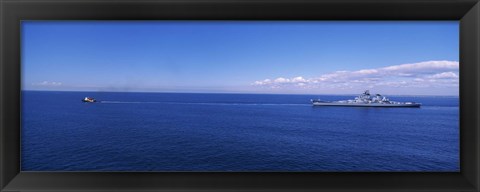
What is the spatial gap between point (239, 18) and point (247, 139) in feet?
42.8

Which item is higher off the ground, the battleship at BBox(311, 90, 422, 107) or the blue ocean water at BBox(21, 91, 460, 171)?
the battleship at BBox(311, 90, 422, 107)

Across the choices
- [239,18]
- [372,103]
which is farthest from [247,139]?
[239,18]

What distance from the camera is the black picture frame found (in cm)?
70

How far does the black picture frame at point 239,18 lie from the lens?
70 centimetres

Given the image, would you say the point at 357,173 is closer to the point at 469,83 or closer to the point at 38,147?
the point at 469,83

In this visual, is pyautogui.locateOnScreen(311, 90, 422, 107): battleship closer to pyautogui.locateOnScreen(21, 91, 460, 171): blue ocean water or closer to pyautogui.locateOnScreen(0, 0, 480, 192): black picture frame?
pyautogui.locateOnScreen(21, 91, 460, 171): blue ocean water

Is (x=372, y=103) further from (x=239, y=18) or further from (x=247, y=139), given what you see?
(x=239, y=18)

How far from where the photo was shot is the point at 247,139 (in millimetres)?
13508

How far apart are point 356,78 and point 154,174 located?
21545 mm

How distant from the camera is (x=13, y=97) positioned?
72cm

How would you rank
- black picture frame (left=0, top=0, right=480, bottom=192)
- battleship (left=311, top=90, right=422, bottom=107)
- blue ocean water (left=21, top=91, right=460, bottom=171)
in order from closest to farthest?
black picture frame (left=0, top=0, right=480, bottom=192)
blue ocean water (left=21, top=91, right=460, bottom=171)
battleship (left=311, top=90, right=422, bottom=107)

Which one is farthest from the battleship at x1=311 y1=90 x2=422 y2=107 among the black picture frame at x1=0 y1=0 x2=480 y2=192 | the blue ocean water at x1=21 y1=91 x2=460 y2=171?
the black picture frame at x1=0 y1=0 x2=480 y2=192

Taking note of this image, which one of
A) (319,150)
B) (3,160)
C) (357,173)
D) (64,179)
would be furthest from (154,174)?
(319,150)

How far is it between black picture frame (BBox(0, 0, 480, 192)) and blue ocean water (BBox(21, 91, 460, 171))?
6.80 m
